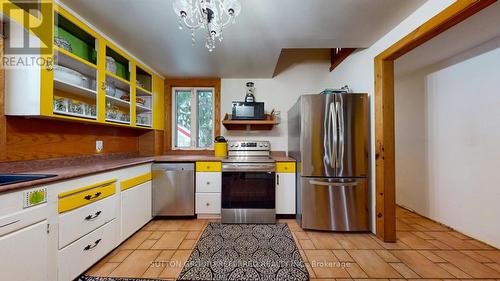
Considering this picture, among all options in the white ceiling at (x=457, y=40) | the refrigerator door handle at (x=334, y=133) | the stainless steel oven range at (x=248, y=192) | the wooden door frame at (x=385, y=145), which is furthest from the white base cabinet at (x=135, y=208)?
the white ceiling at (x=457, y=40)

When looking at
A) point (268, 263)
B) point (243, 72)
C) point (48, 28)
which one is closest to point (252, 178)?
point (268, 263)

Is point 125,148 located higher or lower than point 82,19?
lower

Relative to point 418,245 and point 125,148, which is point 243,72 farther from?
point 418,245

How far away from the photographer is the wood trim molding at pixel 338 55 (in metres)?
2.70

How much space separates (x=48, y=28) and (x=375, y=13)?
272 cm

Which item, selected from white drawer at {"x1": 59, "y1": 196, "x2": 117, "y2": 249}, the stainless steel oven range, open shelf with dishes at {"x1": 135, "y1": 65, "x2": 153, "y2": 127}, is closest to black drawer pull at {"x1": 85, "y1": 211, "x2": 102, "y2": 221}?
white drawer at {"x1": 59, "y1": 196, "x2": 117, "y2": 249}

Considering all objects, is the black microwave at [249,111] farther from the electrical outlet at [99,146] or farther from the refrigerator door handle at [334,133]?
the electrical outlet at [99,146]

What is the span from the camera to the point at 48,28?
1467 mm

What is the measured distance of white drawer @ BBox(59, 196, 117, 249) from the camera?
1339 mm

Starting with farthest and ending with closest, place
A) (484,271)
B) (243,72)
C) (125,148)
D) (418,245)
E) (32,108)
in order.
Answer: (243,72) < (125,148) < (418,245) < (484,271) < (32,108)

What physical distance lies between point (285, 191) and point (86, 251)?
2.11m

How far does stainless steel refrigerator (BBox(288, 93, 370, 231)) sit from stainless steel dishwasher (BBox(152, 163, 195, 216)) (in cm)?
156

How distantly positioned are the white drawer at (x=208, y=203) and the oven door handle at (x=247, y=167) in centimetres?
42

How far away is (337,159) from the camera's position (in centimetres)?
221
